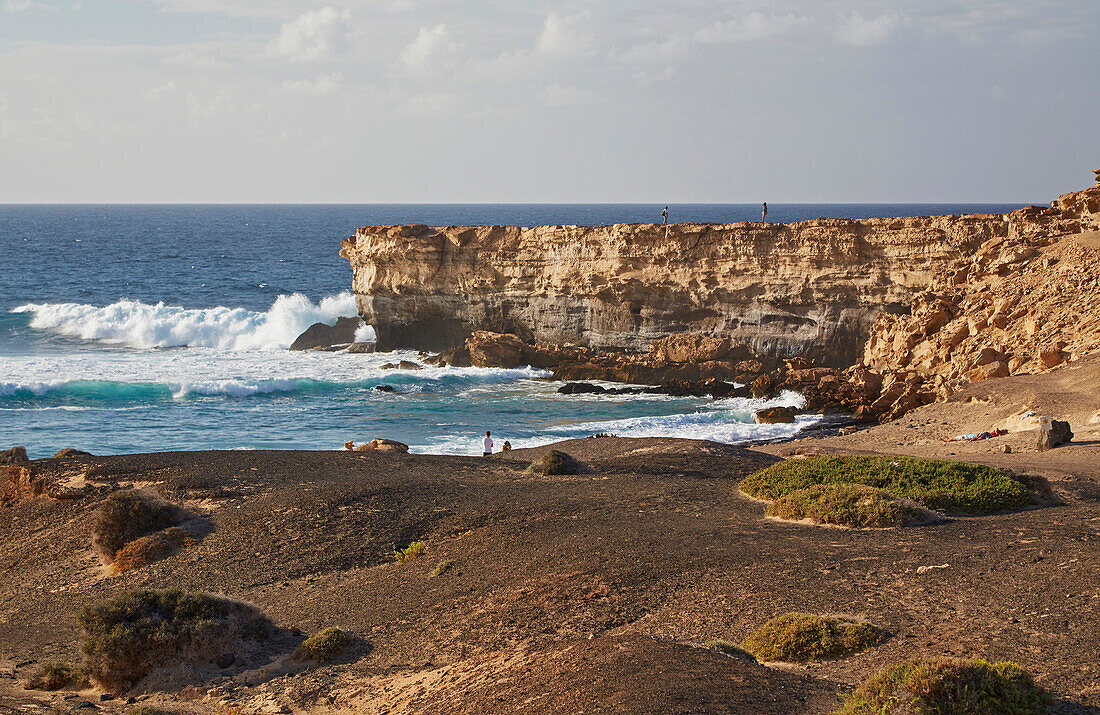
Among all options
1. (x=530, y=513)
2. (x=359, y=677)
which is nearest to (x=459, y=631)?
(x=359, y=677)

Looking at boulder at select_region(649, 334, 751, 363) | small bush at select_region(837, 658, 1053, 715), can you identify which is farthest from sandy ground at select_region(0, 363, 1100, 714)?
boulder at select_region(649, 334, 751, 363)

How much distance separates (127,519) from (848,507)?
489 inches

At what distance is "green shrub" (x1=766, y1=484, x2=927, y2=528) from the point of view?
14281mm

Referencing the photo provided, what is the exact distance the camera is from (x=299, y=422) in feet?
109

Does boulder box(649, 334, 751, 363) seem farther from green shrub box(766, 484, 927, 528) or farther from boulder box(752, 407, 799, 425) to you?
green shrub box(766, 484, 927, 528)

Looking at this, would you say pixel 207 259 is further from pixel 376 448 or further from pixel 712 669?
pixel 712 669

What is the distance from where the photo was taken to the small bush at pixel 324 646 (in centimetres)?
1065

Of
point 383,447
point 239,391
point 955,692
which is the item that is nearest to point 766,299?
point 383,447

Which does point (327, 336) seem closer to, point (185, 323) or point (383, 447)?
point (185, 323)

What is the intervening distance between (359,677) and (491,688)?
1989 millimetres

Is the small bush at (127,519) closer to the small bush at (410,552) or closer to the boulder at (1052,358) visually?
the small bush at (410,552)

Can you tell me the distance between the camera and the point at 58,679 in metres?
10.4

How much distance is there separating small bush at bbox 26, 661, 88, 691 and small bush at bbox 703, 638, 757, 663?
731 centimetres

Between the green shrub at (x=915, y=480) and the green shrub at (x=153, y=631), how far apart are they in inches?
391
